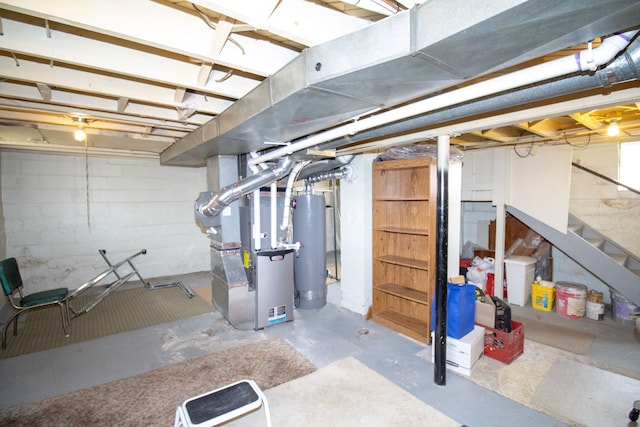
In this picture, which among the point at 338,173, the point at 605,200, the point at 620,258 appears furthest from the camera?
the point at 605,200

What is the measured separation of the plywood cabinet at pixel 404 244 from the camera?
2.88m

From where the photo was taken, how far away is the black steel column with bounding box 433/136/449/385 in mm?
2191

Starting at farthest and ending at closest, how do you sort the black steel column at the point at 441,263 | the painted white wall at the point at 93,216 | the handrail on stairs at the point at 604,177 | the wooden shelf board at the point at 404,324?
1. the painted white wall at the point at 93,216
2. the handrail on stairs at the point at 604,177
3. the wooden shelf board at the point at 404,324
4. the black steel column at the point at 441,263

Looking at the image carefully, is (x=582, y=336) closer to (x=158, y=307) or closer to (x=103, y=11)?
(x=103, y=11)

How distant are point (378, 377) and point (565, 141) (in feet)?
11.3

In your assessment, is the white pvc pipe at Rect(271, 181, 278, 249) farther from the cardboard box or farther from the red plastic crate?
the red plastic crate

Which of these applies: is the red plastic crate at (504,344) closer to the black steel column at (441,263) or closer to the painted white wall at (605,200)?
the black steel column at (441,263)

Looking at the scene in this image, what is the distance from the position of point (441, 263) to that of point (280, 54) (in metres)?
1.76

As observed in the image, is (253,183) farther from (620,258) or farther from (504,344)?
(620,258)

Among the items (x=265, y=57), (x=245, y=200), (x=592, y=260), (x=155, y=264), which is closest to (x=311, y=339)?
(x=245, y=200)

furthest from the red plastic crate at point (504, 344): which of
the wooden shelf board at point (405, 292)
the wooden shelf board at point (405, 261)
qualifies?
the wooden shelf board at point (405, 261)

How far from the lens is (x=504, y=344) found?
2500 millimetres

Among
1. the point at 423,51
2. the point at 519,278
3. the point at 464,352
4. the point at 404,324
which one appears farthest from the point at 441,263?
the point at 519,278

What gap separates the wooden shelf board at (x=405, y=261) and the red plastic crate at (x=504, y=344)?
74 centimetres
